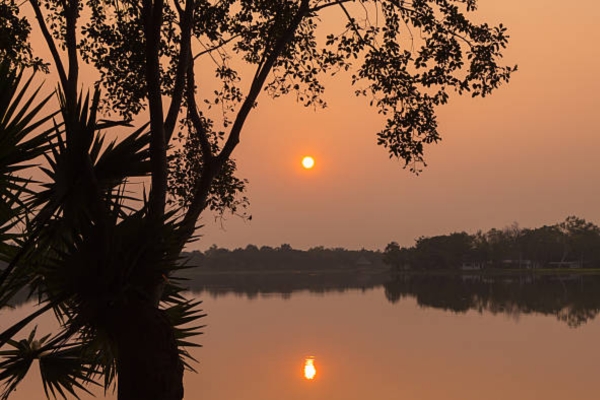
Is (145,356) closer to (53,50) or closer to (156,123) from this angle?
(156,123)

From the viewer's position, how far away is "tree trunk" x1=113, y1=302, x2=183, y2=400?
6.98 metres

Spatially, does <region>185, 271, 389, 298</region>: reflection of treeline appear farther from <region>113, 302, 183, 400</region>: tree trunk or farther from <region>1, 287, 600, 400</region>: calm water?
<region>113, 302, 183, 400</region>: tree trunk

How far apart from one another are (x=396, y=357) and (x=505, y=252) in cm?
14521

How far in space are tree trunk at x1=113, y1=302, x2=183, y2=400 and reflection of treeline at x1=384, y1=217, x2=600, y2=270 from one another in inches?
6137

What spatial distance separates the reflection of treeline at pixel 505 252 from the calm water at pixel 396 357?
4043 inches

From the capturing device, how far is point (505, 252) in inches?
6850

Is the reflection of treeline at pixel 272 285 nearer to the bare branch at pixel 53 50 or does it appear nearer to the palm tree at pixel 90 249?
the bare branch at pixel 53 50

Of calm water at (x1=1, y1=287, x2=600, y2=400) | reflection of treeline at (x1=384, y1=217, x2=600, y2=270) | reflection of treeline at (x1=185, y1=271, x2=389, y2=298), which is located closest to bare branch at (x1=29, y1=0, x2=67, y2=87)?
calm water at (x1=1, y1=287, x2=600, y2=400)

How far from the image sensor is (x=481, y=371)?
32.4 metres

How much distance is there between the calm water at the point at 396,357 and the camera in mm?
28328

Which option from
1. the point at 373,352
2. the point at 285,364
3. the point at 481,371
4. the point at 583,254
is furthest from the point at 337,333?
the point at 583,254

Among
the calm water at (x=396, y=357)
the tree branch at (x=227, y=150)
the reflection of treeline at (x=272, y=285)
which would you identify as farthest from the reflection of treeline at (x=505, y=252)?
the tree branch at (x=227, y=150)

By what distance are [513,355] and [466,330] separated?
1071cm

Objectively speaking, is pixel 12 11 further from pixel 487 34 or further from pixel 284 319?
pixel 284 319
